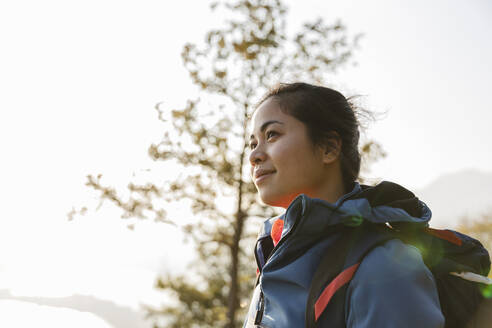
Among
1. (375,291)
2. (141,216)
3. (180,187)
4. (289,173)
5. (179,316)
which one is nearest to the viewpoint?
(375,291)

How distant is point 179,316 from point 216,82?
898cm

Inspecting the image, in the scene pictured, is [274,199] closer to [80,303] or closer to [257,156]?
[257,156]

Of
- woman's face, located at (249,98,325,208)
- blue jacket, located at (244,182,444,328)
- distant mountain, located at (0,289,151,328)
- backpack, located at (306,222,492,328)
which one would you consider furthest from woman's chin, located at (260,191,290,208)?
distant mountain, located at (0,289,151,328)

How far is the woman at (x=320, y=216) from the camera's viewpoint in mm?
1008

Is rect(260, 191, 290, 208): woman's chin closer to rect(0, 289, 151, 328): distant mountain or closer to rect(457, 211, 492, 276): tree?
rect(0, 289, 151, 328): distant mountain

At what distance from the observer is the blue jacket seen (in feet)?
3.23

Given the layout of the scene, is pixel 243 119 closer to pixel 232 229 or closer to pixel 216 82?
pixel 216 82

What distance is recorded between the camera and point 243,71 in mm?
5531

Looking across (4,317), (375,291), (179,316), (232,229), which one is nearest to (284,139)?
(375,291)

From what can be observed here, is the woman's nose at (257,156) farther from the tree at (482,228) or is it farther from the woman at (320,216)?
the tree at (482,228)

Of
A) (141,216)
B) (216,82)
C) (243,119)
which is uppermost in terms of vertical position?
(216,82)

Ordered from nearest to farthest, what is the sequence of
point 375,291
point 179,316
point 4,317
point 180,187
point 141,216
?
point 375,291
point 4,317
point 141,216
point 180,187
point 179,316

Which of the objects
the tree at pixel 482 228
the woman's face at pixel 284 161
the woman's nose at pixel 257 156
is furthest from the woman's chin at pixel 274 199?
the tree at pixel 482 228

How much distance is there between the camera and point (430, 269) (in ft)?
3.71
